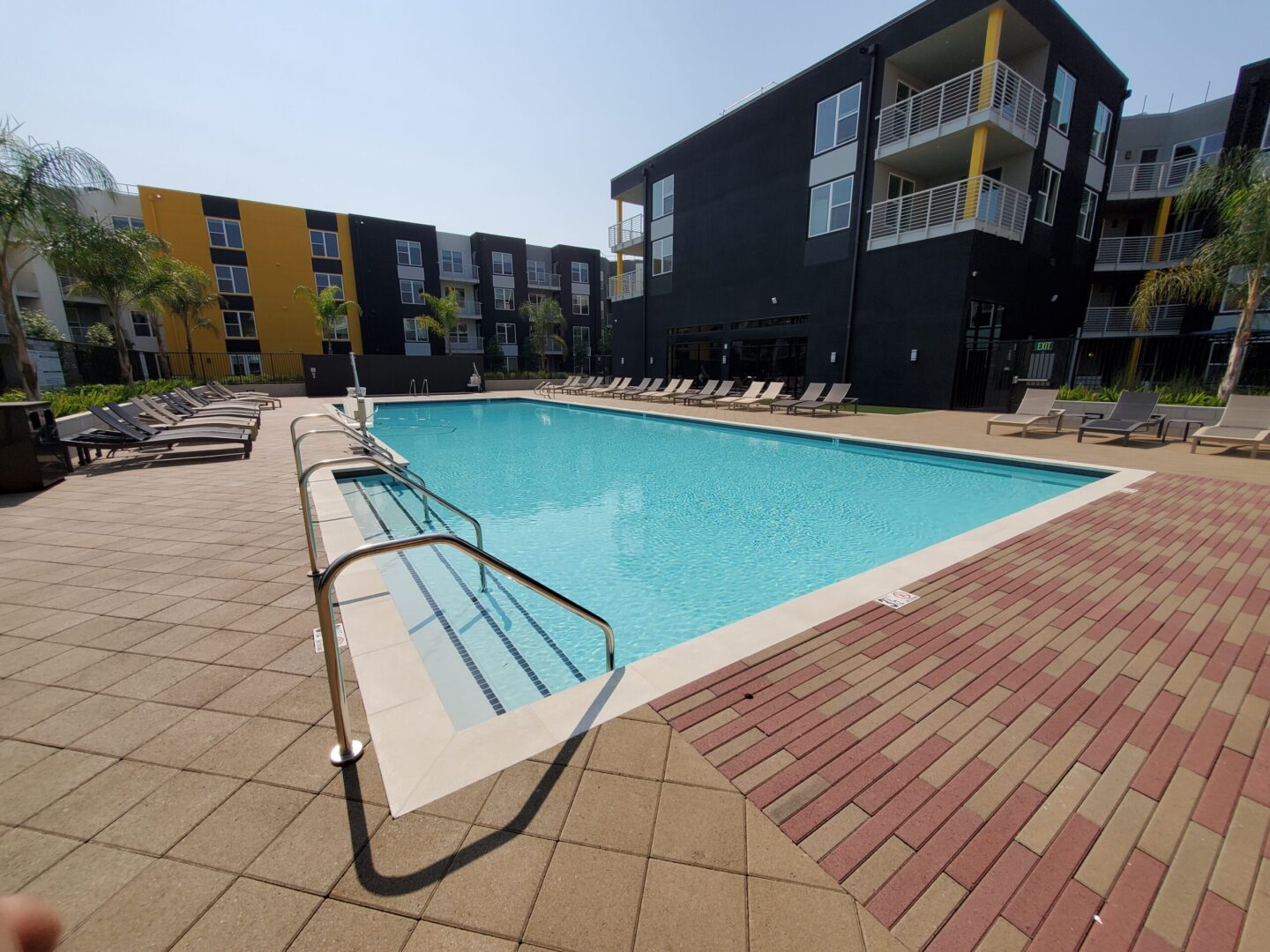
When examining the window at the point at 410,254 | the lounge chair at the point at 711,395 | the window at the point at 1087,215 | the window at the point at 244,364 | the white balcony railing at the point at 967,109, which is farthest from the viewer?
the window at the point at 410,254

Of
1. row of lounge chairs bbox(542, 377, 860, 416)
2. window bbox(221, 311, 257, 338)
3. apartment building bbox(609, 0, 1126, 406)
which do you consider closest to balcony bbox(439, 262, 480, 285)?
window bbox(221, 311, 257, 338)

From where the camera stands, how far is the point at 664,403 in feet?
59.6

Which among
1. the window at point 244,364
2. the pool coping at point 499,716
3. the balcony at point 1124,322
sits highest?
the balcony at point 1124,322

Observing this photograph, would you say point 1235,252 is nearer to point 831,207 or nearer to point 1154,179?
point 831,207

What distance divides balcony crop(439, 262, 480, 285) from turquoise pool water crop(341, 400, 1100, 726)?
2648 centimetres

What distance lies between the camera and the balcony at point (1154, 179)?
19.0 metres

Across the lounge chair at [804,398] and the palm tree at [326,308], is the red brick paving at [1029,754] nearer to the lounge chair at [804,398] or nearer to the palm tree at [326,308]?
the lounge chair at [804,398]

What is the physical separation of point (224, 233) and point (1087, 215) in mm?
38731

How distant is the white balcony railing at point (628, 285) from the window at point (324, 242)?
1705 centimetres

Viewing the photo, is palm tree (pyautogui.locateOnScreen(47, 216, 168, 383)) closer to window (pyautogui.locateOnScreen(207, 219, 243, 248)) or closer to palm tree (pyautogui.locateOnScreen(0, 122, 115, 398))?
palm tree (pyautogui.locateOnScreen(0, 122, 115, 398))

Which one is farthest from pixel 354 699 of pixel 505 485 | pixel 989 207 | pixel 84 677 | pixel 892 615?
pixel 989 207

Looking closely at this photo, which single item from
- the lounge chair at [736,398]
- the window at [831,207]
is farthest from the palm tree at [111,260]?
the window at [831,207]

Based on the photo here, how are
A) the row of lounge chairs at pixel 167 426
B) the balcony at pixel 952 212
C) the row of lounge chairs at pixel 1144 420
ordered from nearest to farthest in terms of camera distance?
the row of lounge chairs at pixel 167 426 < the row of lounge chairs at pixel 1144 420 < the balcony at pixel 952 212

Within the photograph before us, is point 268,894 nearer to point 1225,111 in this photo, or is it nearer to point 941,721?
point 941,721
